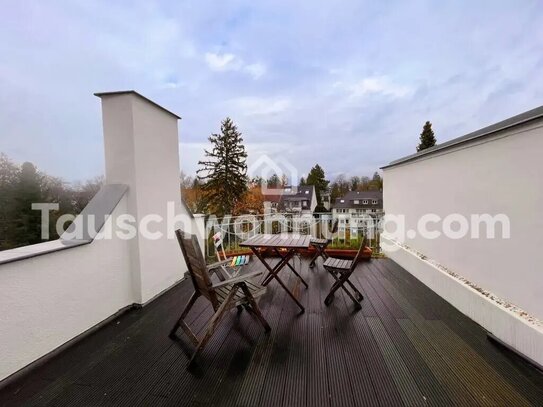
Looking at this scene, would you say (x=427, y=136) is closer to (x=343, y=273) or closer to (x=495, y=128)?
(x=495, y=128)

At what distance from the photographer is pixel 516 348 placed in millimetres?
1981

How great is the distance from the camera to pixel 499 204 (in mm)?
2307

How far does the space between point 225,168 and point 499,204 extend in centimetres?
1924

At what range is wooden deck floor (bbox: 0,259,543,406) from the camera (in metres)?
1.56

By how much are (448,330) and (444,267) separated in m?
1.18

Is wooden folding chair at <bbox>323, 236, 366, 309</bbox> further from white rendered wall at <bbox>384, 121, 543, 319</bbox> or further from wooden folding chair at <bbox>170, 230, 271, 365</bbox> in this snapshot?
white rendered wall at <bbox>384, 121, 543, 319</bbox>

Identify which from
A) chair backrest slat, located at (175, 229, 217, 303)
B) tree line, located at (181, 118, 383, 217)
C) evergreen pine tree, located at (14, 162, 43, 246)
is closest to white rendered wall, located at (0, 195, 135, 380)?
chair backrest slat, located at (175, 229, 217, 303)

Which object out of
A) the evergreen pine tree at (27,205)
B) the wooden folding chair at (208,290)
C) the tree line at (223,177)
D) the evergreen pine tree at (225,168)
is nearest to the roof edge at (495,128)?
the wooden folding chair at (208,290)

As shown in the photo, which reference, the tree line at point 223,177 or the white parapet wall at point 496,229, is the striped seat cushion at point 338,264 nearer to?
the white parapet wall at point 496,229

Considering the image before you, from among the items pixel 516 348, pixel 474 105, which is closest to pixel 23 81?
pixel 516 348

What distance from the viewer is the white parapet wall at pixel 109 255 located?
5.87ft

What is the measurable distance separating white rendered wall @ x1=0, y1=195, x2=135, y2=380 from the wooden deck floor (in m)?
0.17

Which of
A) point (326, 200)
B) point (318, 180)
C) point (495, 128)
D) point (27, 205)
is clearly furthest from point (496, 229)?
point (326, 200)

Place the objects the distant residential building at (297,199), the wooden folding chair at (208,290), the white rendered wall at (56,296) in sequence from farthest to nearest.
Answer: the distant residential building at (297,199) < the wooden folding chair at (208,290) < the white rendered wall at (56,296)
